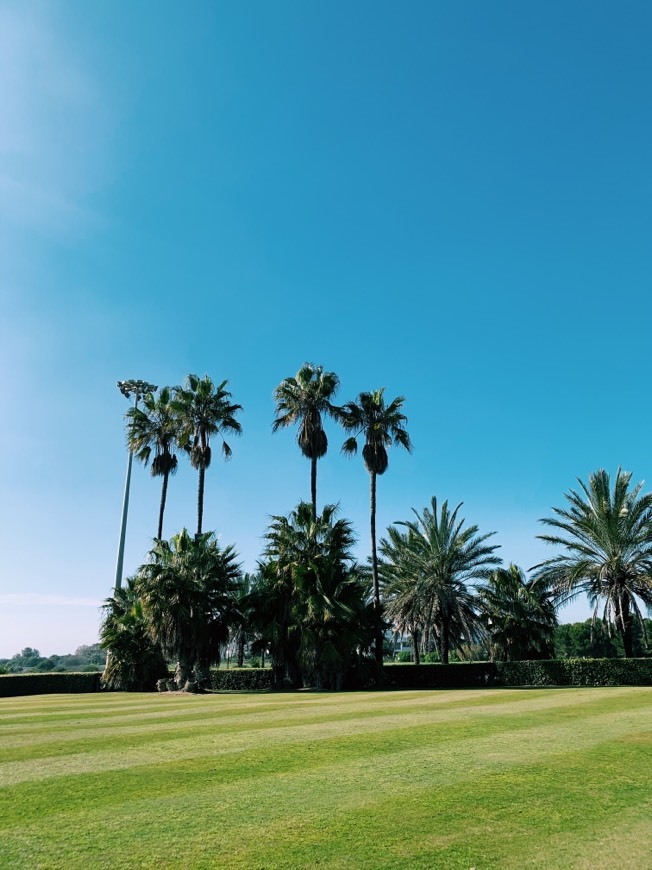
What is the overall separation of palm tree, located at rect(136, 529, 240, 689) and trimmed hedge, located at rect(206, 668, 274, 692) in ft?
6.62

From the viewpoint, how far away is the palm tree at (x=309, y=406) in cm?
4128

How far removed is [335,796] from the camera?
762 cm

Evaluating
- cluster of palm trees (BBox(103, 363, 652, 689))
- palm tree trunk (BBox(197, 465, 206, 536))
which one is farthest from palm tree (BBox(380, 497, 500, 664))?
palm tree trunk (BBox(197, 465, 206, 536))

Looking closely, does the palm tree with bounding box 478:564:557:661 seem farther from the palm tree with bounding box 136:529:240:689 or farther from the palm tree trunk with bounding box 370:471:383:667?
the palm tree with bounding box 136:529:240:689

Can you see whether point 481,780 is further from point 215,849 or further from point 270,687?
point 270,687

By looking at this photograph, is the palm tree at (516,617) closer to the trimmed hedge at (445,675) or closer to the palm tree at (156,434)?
the trimmed hedge at (445,675)

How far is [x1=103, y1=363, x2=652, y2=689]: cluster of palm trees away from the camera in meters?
34.2

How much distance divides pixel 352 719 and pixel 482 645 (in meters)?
34.2

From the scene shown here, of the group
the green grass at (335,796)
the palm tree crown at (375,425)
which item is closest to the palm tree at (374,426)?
the palm tree crown at (375,425)

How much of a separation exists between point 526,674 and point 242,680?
56.9 ft

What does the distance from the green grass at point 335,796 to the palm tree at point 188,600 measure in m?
20.0

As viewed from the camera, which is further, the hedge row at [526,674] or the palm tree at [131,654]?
the palm tree at [131,654]

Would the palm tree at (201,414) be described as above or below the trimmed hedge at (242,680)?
above

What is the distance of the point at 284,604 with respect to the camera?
117 ft
